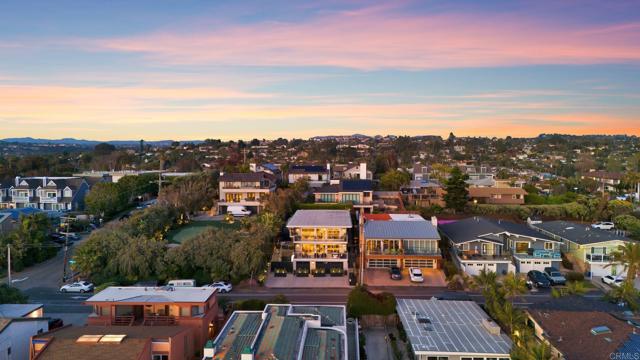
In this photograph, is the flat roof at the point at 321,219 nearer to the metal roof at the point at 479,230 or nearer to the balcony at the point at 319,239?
the balcony at the point at 319,239

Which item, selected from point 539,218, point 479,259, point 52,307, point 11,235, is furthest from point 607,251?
point 11,235

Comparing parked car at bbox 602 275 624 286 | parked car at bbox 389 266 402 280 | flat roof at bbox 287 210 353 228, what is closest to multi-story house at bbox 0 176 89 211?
flat roof at bbox 287 210 353 228

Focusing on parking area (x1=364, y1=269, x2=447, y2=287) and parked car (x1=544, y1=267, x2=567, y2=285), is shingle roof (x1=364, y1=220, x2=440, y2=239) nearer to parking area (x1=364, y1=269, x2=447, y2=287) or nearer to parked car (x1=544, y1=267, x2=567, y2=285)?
parking area (x1=364, y1=269, x2=447, y2=287)

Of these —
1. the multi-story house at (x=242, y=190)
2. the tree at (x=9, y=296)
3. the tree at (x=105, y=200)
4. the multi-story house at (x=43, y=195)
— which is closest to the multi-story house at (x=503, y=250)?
the multi-story house at (x=242, y=190)

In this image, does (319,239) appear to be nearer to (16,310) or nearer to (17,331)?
(16,310)

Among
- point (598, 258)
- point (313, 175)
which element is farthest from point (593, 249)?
point (313, 175)

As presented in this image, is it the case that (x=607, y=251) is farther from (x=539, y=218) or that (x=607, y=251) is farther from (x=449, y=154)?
(x=449, y=154)

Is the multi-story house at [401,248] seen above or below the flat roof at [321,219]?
below

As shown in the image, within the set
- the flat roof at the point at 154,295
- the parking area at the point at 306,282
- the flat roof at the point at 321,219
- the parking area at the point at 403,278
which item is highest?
the flat roof at the point at 321,219
